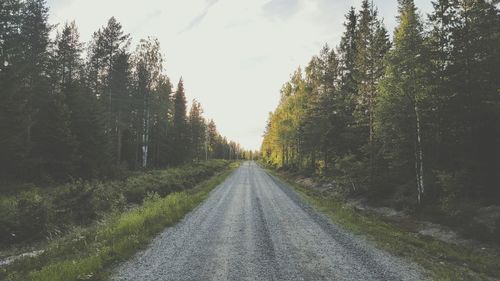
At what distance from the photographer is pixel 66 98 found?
28516mm

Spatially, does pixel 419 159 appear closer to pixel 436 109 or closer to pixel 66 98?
pixel 436 109

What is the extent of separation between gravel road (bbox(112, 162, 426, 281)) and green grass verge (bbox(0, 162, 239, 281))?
0.45 meters

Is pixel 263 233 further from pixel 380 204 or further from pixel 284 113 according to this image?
pixel 284 113

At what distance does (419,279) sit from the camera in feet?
27.1

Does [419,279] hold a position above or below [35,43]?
below

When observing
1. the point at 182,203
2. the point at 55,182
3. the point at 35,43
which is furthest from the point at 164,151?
the point at 182,203

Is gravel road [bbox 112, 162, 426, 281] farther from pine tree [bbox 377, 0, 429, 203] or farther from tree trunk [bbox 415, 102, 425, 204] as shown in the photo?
pine tree [bbox 377, 0, 429, 203]

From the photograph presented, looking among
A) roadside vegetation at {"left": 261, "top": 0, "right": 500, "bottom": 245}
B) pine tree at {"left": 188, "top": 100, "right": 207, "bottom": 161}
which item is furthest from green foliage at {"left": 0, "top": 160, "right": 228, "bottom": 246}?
pine tree at {"left": 188, "top": 100, "right": 207, "bottom": 161}

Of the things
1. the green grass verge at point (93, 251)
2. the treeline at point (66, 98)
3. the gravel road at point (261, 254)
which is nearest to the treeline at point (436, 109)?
the gravel road at point (261, 254)

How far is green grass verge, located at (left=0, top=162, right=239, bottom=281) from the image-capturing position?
794 centimetres

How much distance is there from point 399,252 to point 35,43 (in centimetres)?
3750

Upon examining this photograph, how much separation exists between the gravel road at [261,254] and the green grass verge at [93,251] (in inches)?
17.7

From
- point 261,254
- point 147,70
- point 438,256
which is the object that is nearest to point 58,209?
point 261,254

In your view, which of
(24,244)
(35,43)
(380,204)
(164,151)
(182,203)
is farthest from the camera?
(164,151)
